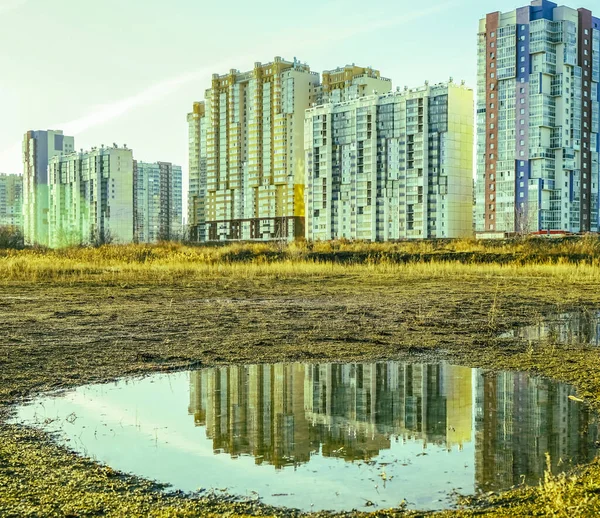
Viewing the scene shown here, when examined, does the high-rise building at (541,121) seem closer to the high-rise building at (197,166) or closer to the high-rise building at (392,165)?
the high-rise building at (392,165)

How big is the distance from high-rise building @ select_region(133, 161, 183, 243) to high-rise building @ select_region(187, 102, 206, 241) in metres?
5.98

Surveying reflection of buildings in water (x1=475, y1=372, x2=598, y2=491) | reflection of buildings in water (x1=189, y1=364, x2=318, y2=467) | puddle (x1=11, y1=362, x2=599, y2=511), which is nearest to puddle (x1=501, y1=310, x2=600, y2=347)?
puddle (x1=11, y1=362, x2=599, y2=511)

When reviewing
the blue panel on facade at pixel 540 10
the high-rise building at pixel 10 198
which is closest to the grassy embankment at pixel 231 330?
the blue panel on facade at pixel 540 10

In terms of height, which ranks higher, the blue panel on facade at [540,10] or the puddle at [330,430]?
the blue panel on facade at [540,10]

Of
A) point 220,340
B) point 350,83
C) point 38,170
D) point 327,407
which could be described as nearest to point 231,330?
point 220,340

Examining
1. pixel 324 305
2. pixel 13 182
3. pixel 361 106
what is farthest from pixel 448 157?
pixel 13 182

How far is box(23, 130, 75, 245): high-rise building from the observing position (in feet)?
447

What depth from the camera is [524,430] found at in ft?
19.5

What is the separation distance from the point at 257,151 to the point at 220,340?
100 metres

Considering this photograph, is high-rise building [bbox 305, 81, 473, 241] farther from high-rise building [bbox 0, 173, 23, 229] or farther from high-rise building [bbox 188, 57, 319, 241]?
high-rise building [bbox 0, 173, 23, 229]

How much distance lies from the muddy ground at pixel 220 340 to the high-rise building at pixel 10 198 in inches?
6314

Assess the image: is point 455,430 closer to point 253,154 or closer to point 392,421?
point 392,421

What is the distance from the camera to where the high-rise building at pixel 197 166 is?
127625mm

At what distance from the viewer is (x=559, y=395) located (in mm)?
7172
